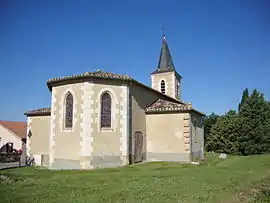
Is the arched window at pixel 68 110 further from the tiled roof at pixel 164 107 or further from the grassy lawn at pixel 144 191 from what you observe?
the grassy lawn at pixel 144 191

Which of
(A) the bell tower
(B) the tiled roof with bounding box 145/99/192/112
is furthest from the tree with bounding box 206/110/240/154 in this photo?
(B) the tiled roof with bounding box 145/99/192/112

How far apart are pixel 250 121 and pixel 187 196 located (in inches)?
1071

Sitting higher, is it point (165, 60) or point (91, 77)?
point (165, 60)

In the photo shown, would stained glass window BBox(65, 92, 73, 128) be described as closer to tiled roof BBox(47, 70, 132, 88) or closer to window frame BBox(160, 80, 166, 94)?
tiled roof BBox(47, 70, 132, 88)

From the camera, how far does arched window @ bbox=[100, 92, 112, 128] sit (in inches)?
668

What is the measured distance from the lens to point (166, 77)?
1296 inches

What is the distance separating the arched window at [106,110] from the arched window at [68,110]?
208 cm

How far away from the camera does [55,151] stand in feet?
56.6

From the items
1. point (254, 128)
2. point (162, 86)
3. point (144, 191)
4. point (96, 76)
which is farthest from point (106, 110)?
point (254, 128)

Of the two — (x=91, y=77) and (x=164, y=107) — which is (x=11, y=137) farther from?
(x=164, y=107)

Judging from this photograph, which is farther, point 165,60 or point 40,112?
point 165,60

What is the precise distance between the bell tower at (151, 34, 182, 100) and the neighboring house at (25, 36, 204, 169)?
38.6 feet

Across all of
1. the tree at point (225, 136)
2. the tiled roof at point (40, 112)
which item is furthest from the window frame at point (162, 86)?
the tiled roof at point (40, 112)

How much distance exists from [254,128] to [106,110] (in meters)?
22.0
